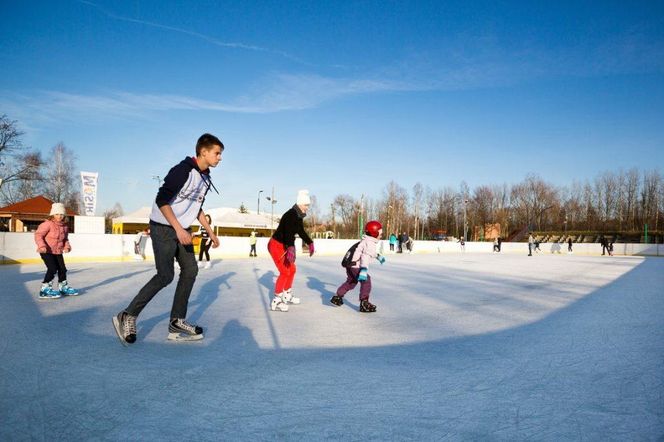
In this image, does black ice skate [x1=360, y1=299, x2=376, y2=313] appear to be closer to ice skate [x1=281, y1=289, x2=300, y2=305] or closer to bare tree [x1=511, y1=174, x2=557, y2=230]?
ice skate [x1=281, y1=289, x2=300, y2=305]

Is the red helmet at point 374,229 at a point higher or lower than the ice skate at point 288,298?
higher

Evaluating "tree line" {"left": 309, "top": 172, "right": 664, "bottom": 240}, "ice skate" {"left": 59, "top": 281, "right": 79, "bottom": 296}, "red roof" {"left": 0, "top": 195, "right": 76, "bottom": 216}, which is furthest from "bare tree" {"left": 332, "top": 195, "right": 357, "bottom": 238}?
"ice skate" {"left": 59, "top": 281, "right": 79, "bottom": 296}

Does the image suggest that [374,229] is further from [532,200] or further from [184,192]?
[532,200]

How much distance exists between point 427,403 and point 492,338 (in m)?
2.04

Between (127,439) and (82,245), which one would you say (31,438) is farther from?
(82,245)

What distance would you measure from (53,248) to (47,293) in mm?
651

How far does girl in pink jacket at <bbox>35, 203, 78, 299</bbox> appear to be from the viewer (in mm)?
6434

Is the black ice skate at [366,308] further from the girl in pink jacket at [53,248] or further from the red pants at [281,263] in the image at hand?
the girl in pink jacket at [53,248]

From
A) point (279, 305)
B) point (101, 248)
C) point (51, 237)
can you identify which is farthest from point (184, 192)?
point (101, 248)

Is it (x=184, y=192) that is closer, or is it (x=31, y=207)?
(x=184, y=192)

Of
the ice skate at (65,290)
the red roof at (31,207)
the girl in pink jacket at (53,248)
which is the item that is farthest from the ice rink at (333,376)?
the red roof at (31,207)

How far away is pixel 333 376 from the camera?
9.45 ft

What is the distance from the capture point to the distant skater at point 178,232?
358 centimetres

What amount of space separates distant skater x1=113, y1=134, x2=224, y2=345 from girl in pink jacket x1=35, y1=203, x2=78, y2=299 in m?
3.61
